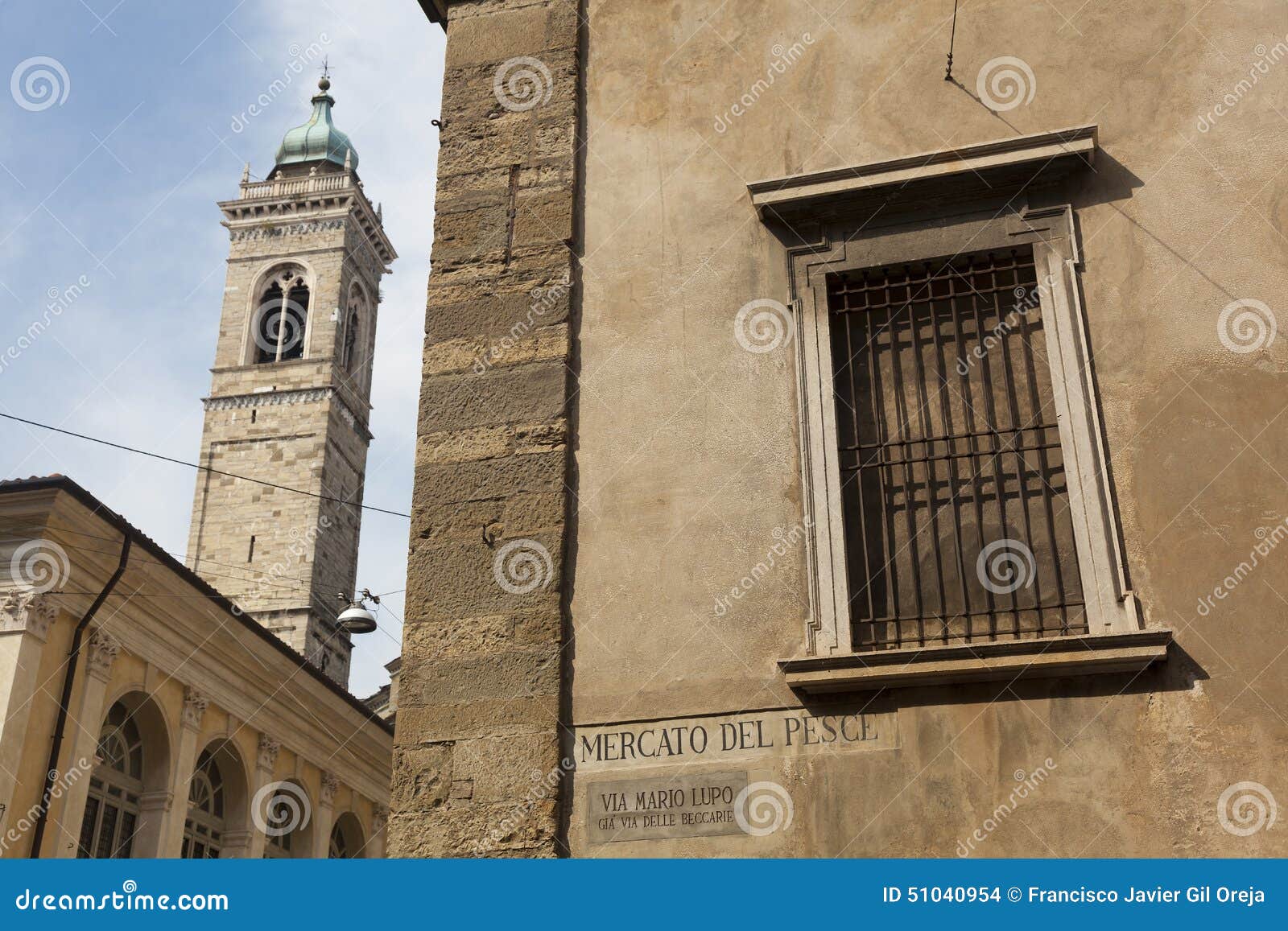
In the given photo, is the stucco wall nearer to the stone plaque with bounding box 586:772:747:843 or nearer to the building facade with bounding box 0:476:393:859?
the stone plaque with bounding box 586:772:747:843

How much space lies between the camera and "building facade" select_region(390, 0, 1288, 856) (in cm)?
545

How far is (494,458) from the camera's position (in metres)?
6.56

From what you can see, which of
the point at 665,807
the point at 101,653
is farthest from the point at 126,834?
the point at 665,807

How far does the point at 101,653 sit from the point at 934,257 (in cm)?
1421

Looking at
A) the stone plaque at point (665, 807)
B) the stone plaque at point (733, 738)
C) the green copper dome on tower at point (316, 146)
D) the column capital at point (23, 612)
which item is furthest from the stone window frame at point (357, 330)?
the stone plaque at point (665, 807)

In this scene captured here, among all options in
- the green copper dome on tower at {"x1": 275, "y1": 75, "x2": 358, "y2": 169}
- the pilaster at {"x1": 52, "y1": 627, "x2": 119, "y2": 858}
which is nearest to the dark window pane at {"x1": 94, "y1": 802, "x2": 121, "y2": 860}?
the pilaster at {"x1": 52, "y1": 627, "x2": 119, "y2": 858}

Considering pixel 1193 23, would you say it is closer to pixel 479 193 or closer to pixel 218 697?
pixel 479 193

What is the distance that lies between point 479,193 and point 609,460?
178 centimetres

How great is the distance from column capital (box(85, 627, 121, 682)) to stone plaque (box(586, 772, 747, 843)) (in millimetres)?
13381

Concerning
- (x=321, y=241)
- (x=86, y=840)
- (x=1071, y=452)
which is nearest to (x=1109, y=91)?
(x=1071, y=452)

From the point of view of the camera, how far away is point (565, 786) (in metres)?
5.82

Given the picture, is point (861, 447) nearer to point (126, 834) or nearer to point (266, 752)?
point (126, 834)

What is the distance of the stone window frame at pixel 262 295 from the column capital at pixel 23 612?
35351 millimetres

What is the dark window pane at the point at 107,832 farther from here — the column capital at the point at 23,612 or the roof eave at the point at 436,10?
the roof eave at the point at 436,10
